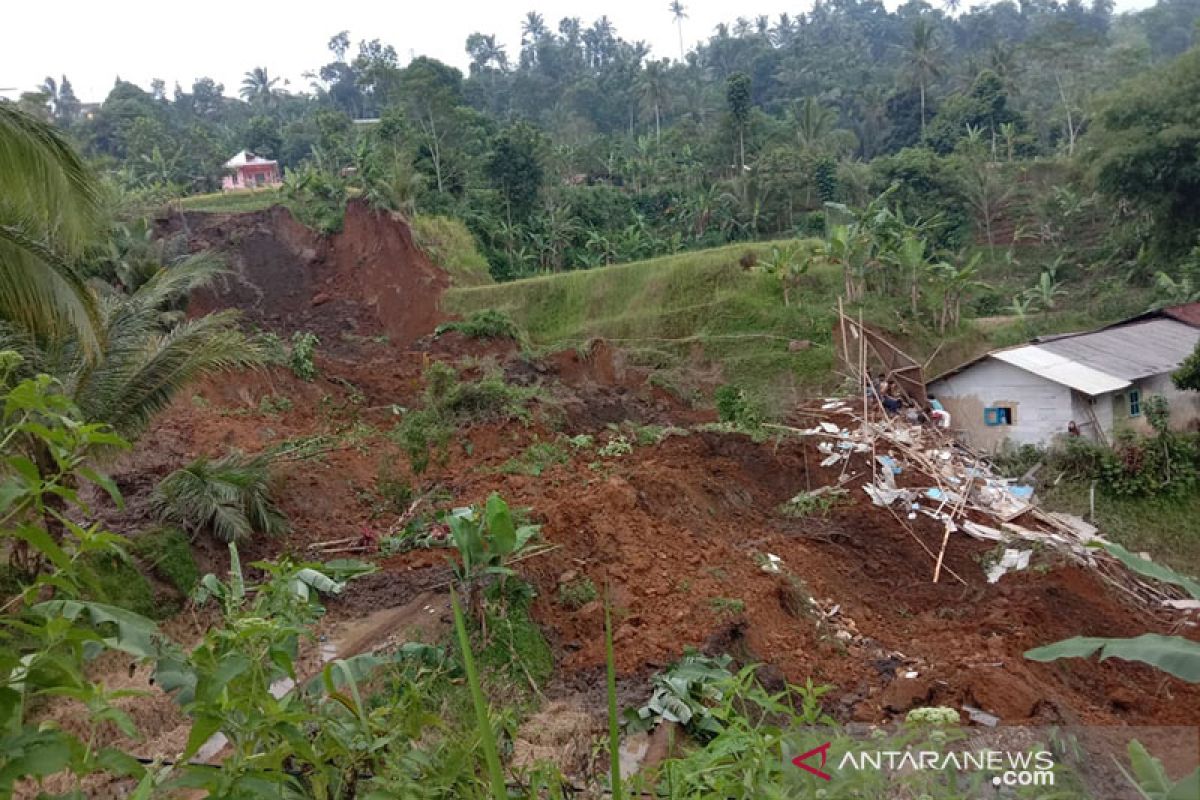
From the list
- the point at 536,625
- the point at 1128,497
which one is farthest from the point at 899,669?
the point at 1128,497

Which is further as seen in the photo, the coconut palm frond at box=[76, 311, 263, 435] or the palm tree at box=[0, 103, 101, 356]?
the coconut palm frond at box=[76, 311, 263, 435]

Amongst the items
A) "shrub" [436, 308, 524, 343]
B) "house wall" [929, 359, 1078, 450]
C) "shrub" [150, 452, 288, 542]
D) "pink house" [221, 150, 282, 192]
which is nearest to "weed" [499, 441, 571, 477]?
"shrub" [150, 452, 288, 542]

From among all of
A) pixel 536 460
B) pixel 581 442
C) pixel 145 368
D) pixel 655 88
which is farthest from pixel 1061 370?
pixel 655 88

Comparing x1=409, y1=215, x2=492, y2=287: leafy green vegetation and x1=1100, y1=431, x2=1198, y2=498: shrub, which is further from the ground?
x1=409, y1=215, x2=492, y2=287: leafy green vegetation

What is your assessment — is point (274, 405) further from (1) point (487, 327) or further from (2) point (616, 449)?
(1) point (487, 327)

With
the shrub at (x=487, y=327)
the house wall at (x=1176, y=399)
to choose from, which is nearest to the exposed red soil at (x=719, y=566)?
the shrub at (x=487, y=327)

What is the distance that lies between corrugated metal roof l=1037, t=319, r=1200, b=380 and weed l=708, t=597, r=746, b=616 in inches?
439

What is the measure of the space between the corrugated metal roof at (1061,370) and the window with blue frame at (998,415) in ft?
2.85

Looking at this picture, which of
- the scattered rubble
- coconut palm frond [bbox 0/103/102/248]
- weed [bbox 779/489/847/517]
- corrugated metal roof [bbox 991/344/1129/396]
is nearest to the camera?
coconut palm frond [bbox 0/103/102/248]

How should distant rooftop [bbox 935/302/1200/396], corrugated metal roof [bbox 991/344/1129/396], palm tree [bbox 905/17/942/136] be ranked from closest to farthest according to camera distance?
1. corrugated metal roof [bbox 991/344/1129/396]
2. distant rooftop [bbox 935/302/1200/396]
3. palm tree [bbox 905/17/942/136]

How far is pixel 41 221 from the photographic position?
5.36 meters

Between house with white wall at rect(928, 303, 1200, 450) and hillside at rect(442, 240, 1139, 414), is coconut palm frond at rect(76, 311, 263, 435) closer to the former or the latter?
hillside at rect(442, 240, 1139, 414)

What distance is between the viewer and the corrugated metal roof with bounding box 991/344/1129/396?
1418cm

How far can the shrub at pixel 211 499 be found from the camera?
24.6ft
